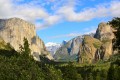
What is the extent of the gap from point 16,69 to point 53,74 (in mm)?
33003

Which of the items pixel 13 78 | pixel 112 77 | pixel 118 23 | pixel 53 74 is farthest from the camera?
pixel 112 77

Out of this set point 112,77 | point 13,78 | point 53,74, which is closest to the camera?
point 13,78

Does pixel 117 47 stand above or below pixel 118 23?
below

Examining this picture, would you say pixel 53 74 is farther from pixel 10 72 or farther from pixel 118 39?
pixel 118 39

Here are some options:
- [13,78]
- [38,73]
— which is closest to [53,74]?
[38,73]

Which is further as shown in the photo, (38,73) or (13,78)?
(38,73)

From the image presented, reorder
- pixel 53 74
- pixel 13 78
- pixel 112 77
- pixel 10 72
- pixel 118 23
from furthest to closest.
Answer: pixel 112 77, pixel 53 74, pixel 10 72, pixel 13 78, pixel 118 23

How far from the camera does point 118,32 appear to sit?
120 ft

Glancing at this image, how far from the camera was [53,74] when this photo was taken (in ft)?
369

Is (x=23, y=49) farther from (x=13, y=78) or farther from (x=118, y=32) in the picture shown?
(x=118, y=32)

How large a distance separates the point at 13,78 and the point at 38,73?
9.36 metres

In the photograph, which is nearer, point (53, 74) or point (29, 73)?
point (29, 73)

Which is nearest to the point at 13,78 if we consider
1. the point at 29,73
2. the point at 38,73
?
the point at 29,73

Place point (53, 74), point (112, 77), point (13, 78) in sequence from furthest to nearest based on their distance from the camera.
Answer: point (112, 77) → point (53, 74) → point (13, 78)
